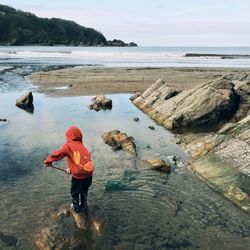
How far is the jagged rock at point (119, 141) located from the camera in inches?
712

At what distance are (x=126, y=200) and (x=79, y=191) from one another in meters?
2.16

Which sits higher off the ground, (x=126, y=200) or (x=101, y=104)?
(x=126, y=200)

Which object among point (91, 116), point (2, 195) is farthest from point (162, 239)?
point (91, 116)

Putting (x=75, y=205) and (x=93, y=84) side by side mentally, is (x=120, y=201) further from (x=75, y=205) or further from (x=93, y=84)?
(x=93, y=84)

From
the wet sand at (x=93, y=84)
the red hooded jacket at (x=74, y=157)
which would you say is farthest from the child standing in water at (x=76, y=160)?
the wet sand at (x=93, y=84)

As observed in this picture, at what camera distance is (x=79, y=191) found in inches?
433

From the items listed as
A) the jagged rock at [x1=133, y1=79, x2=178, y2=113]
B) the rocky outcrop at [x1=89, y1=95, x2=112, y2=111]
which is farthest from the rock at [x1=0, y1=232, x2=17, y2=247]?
the rocky outcrop at [x1=89, y1=95, x2=112, y2=111]

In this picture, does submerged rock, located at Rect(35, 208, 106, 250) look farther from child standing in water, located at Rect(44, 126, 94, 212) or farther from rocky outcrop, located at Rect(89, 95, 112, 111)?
rocky outcrop, located at Rect(89, 95, 112, 111)

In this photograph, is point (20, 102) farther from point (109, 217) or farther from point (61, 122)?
point (109, 217)

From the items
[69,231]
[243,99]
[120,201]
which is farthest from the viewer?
[243,99]

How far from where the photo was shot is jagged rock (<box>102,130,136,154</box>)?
18.1m

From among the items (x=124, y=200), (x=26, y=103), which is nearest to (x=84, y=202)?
(x=124, y=200)

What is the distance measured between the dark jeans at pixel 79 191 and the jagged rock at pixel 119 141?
655cm

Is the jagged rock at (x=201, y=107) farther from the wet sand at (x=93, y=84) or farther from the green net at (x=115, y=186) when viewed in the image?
the wet sand at (x=93, y=84)
